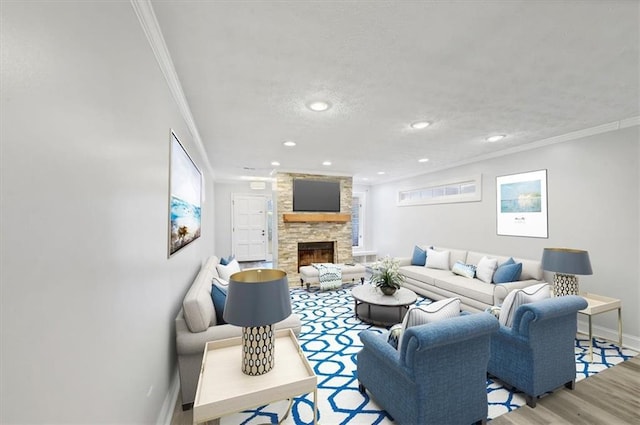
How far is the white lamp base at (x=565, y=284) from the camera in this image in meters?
2.80

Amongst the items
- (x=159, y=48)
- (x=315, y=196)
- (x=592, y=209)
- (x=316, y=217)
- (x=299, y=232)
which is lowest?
(x=299, y=232)

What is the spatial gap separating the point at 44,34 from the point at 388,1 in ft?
4.48

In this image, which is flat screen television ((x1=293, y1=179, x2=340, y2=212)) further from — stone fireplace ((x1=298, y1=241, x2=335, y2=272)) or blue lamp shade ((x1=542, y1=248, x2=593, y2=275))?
blue lamp shade ((x1=542, y1=248, x2=593, y2=275))

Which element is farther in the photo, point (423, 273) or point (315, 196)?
point (315, 196)

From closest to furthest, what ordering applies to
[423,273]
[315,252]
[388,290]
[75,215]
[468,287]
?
1. [75,215]
2. [388,290]
3. [468,287]
4. [423,273]
5. [315,252]

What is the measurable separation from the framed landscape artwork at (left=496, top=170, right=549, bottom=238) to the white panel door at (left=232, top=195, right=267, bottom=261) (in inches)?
249

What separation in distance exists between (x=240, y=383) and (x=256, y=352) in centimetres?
17

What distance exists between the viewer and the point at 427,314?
69.1 inches

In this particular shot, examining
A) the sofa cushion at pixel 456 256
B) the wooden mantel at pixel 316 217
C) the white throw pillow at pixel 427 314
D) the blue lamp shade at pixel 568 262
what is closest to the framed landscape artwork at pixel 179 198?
the white throw pillow at pixel 427 314

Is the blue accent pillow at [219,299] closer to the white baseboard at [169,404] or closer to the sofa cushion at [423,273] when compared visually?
the white baseboard at [169,404]

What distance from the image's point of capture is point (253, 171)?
621 cm

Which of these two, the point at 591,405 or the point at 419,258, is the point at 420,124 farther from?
the point at 419,258

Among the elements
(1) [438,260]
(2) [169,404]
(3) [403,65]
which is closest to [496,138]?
(1) [438,260]

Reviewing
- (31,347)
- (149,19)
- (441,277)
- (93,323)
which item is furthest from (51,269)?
(441,277)
